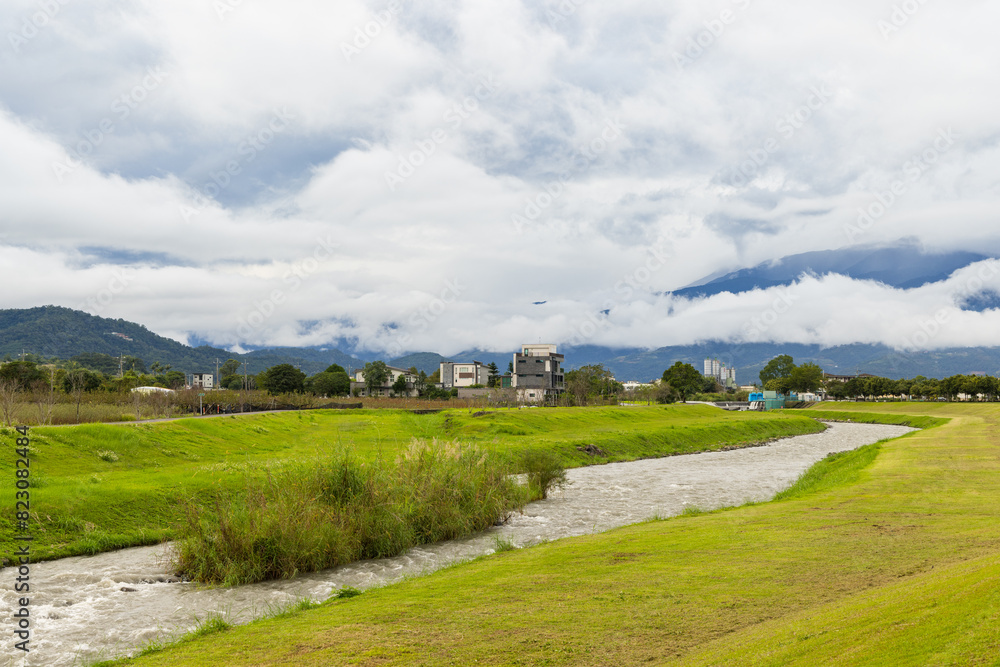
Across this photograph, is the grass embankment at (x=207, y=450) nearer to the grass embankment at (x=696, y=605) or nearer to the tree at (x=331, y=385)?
the grass embankment at (x=696, y=605)

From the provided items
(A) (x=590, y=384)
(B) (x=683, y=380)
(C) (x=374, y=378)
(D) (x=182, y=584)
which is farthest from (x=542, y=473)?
(B) (x=683, y=380)

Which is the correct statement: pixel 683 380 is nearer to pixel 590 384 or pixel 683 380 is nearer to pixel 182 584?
pixel 590 384

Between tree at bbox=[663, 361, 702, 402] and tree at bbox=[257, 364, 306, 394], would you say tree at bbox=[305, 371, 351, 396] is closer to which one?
tree at bbox=[257, 364, 306, 394]

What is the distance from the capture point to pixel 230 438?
4909 cm

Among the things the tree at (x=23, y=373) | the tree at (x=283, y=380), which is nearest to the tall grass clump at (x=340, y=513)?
the tree at (x=23, y=373)

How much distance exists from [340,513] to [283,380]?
104m

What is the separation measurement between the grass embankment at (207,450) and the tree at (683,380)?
86162 millimetres

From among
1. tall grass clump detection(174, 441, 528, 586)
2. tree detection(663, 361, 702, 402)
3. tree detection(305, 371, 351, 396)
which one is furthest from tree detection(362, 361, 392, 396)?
tall grass clump detection(174, 441, 528, 586)

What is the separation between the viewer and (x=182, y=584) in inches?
735

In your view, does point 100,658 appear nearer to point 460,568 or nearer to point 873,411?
point 460,568

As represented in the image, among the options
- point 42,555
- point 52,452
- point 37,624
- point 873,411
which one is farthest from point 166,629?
point 873,411

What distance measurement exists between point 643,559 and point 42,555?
730 inches

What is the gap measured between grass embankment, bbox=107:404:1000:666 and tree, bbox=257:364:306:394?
106 meters

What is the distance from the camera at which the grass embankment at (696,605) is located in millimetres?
8250
